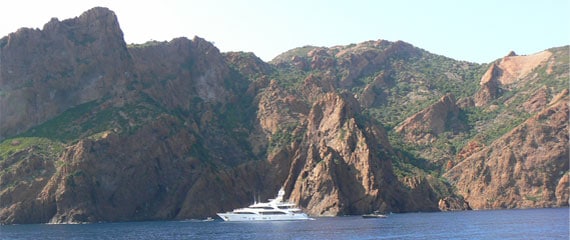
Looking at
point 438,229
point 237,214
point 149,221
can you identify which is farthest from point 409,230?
point 149,221

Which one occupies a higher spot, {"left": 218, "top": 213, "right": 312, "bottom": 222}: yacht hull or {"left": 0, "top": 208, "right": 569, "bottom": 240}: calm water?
{"left": 218, "top": 213, "right": 312, "bottom": 222}: yacht hull

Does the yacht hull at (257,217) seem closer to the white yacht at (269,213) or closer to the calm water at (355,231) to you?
the white yacht at (269,213)

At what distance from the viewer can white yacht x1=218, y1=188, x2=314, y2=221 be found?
594 ft

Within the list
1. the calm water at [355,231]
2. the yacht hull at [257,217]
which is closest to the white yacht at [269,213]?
the yacht hull at [257,217]

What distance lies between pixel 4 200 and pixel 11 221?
Answer: 6133 mm

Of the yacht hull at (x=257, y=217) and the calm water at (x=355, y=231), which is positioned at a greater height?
the yacht hull at (x=257, y=217)

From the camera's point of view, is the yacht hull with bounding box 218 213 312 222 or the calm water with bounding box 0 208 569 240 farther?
the yacht hull with bounding box 218 213 312 222

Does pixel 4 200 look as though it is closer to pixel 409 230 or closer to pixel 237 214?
pixel 237 214

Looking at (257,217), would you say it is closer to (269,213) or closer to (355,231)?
(269,213)

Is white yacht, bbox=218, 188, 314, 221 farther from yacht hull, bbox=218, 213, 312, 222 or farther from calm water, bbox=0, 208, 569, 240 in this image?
calm water, bbox=0, 208, 569, 240

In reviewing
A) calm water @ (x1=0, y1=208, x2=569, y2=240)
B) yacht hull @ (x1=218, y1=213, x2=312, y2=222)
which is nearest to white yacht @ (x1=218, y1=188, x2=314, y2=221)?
→ yacht hull @ (x1=218, y1=213, x2=312, y2=222)

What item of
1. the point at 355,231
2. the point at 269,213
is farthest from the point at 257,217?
the point at 355,231

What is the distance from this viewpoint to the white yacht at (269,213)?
181000mm

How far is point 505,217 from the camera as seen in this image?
173m
